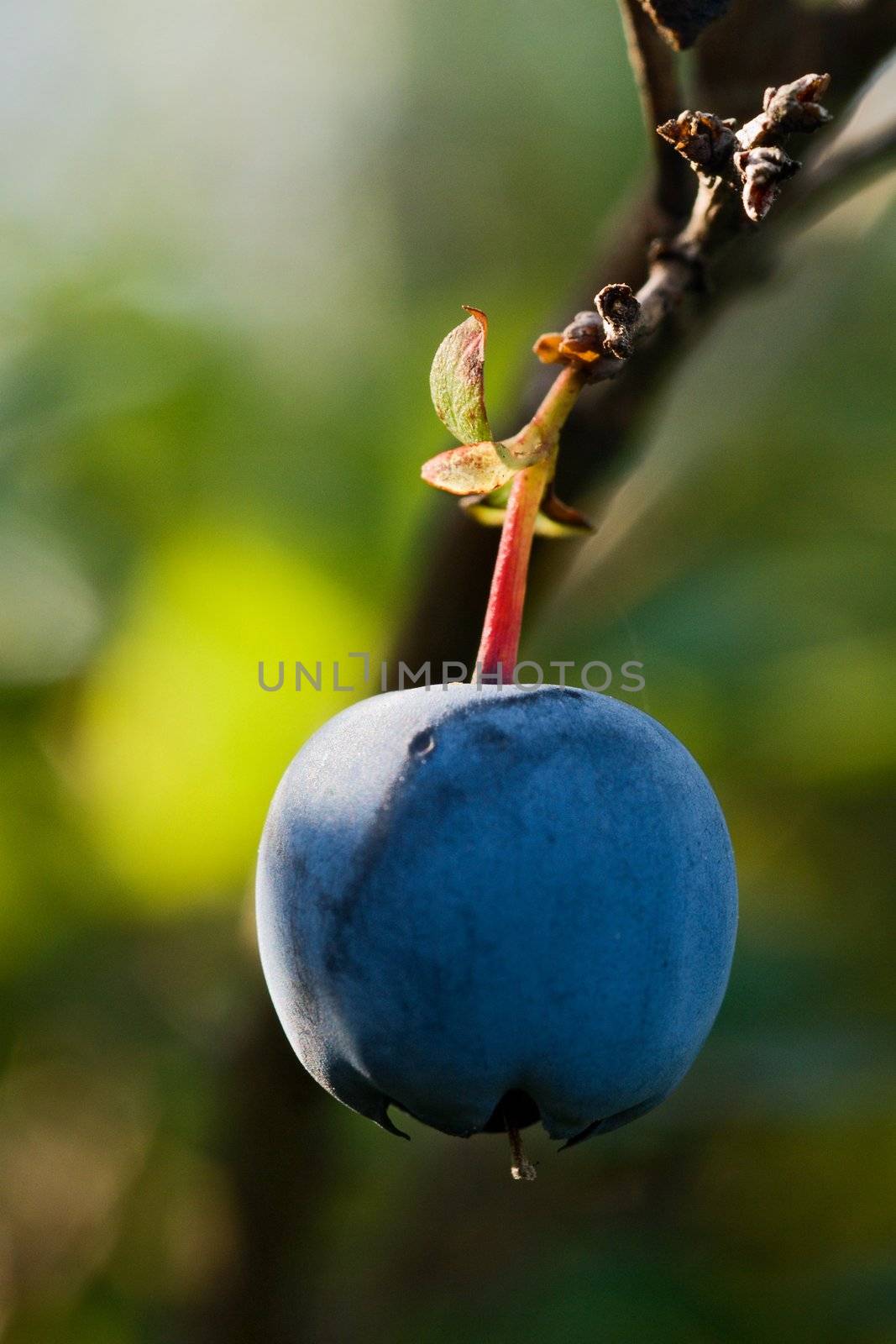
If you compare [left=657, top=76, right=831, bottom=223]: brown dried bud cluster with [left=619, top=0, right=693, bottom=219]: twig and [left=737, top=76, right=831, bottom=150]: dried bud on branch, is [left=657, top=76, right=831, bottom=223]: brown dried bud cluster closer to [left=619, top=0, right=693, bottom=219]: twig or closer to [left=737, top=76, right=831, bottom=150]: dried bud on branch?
[left=737, top=76, right=831, bottom=150]: dried bud on branch

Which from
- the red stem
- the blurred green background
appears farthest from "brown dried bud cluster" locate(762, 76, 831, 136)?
the blurred green background

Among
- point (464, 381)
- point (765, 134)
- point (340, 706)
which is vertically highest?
point (765, 134)

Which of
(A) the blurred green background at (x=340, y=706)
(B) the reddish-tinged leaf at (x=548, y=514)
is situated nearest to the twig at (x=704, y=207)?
(B) the reddish-tinged leaf at (x=548, y=514)

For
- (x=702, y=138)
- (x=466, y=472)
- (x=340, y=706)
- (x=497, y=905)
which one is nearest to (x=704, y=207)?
(x=702, y=138)

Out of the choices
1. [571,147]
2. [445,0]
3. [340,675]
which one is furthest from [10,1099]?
[445,0]

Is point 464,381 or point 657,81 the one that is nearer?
point 464,381

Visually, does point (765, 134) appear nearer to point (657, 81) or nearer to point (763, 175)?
point (763, 175)
